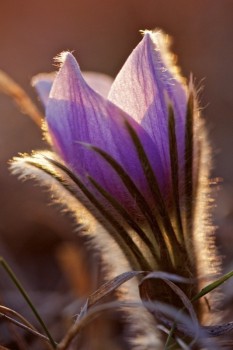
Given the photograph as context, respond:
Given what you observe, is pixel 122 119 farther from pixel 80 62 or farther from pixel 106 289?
pixel 80 62

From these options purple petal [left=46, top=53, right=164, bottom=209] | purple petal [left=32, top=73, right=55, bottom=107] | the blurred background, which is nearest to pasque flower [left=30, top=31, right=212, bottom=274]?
purple petal [left=46, top=53, right=164, bottom=209]

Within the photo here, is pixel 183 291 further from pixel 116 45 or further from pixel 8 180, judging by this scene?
pixel 116 45

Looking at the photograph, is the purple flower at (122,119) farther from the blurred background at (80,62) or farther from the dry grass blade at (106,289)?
the blurred background at (80,62)

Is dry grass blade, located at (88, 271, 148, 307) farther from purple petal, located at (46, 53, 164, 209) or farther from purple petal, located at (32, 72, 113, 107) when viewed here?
purple petal, located at (32, 72, 113, 107)

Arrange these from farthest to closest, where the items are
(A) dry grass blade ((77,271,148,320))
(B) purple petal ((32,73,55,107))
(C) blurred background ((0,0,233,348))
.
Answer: (C) blurred background ((0,0,233,348))
(B) purple petal ((32,73,55,107))
(A) dry grass blade ((77,271,148,320))

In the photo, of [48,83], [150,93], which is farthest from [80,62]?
[150,93]

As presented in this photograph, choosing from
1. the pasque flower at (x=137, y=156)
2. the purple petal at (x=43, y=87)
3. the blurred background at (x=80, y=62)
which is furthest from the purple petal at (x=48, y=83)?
the blurred background at (x=80, y=62)
